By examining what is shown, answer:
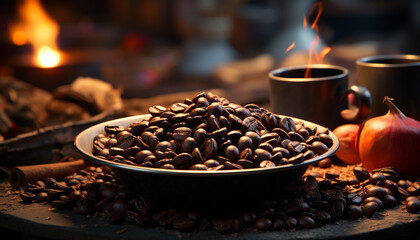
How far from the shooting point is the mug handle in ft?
5.64

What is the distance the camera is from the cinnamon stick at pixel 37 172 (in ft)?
5.28

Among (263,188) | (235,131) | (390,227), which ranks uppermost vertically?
(235,131)

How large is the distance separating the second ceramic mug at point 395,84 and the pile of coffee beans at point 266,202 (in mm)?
343

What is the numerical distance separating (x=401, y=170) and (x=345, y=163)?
243 millimetres

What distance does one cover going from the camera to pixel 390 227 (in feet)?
4.26

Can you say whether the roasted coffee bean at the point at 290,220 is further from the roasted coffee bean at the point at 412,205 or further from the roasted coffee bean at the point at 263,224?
the roasted coffee bean at the point at 412,205

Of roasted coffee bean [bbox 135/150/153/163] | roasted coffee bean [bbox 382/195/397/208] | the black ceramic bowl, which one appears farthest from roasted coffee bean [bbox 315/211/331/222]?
roasted coffee bean [bbox 135/150/153/163]

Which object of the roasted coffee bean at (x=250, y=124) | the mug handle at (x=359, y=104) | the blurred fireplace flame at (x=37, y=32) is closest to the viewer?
the roasted coffee bean at (x=250, y=124)

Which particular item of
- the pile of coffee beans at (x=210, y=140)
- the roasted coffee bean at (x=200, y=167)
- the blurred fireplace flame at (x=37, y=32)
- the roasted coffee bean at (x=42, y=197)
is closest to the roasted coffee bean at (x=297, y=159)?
the pile of coffee beans at (x=210, y=140)

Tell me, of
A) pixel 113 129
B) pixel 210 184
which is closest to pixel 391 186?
pixel 210 184

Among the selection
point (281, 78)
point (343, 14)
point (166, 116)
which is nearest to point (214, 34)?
point (343, 14)

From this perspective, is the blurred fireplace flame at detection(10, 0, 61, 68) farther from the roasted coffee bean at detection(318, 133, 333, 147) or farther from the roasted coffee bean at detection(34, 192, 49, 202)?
the roasted coffee bean at detection(318, 133, 333, 147)

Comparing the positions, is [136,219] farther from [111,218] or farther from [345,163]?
[345,163]

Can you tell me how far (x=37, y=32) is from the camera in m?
5.57
